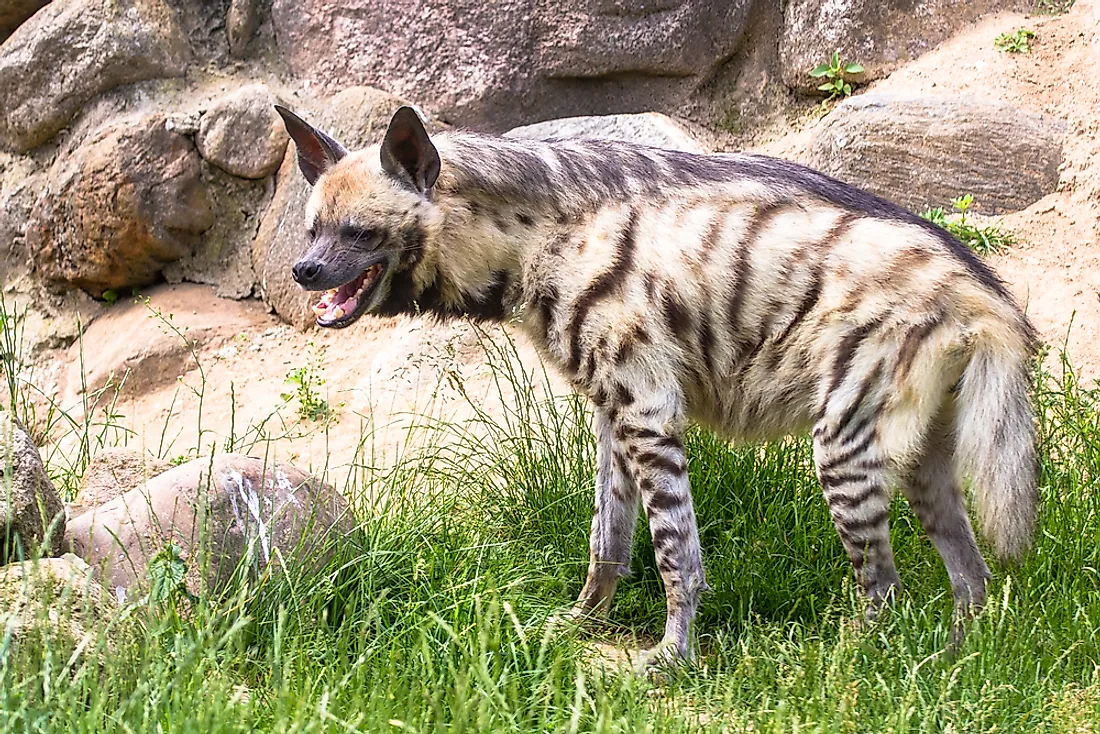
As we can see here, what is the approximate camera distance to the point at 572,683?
2969 mm

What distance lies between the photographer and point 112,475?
12.7 ft

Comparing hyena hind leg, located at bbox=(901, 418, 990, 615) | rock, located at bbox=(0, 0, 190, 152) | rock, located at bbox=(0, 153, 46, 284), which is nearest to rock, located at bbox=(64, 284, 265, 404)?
rock, located at bbox=(0, 153, 46, 284)

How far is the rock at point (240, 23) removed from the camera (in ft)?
21.8

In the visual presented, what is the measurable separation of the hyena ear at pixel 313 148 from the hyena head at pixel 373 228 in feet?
0.54

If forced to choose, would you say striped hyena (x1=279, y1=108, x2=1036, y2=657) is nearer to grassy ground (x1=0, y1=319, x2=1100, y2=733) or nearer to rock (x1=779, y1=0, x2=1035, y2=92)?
grassy ground (x1=0, y1=319, x2=1100, y2=733)

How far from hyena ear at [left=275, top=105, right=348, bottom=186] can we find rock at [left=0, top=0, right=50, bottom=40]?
12.9 ft

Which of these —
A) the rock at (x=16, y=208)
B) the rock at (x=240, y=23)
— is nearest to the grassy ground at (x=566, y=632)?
the rock at (x=240, y=23)

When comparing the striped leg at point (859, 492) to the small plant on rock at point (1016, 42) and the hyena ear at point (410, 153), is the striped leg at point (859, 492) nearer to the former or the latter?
the hyena ear at point (410, 153)

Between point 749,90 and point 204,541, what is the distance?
14.9 feet

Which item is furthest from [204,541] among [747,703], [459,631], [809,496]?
[809,496]

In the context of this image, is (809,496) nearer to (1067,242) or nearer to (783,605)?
(783,605)

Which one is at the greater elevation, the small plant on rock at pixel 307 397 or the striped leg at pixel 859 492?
the striped leg at pixel 859 492

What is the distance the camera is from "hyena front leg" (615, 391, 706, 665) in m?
3.61

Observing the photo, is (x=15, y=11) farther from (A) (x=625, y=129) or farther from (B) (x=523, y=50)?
(A) (x=625, y=129)
